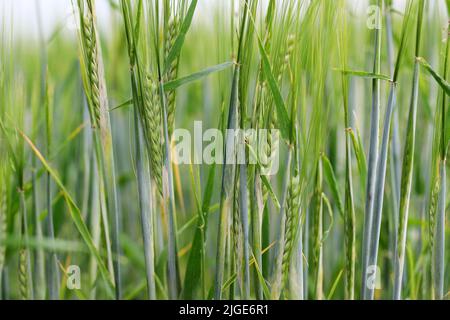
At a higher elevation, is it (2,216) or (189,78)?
(189,78)

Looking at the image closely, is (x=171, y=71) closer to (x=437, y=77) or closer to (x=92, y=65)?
(x=92, y=65)

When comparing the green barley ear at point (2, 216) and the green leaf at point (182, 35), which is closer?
the green leaf at point (182, 35)

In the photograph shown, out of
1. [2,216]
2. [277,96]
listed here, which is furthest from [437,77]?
[2,216]

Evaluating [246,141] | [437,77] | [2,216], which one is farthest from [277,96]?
[2,216]

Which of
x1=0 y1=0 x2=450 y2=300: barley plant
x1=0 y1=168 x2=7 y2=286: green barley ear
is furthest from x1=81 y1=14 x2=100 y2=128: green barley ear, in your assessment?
x1=0 y1=168 x2=7 y2=286: green barley ear

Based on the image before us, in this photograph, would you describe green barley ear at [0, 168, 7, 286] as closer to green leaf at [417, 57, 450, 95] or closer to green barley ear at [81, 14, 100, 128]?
green barley ear at [81, 14, 100, 128]

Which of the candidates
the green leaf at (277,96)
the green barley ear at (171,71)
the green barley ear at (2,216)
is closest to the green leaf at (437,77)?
the green leaf at (277,96)

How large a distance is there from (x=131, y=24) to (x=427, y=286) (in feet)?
1.77

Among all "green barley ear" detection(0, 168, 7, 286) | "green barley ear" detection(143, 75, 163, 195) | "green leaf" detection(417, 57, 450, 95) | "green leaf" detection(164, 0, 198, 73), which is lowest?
"green barley ear" detection(0, 168, 7, 286)

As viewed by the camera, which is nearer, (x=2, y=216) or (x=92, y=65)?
(x=92, y=65)

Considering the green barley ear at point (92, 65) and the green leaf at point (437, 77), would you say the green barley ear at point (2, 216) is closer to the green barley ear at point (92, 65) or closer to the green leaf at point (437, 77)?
the green barley ear at point (92, 65)

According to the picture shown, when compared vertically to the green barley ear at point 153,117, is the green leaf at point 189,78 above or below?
above

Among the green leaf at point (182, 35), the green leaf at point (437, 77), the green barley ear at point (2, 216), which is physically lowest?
the green barley ear at point (2, 216)
